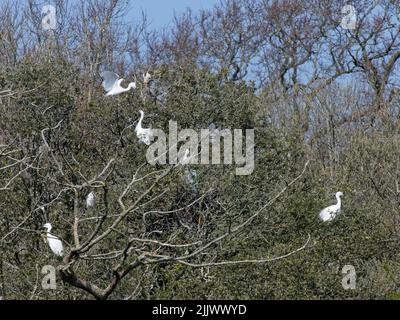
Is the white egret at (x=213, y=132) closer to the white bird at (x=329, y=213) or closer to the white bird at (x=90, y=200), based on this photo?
the white bird at (x=329, y=213)

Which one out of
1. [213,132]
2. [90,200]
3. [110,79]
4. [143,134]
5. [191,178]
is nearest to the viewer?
[90,200]

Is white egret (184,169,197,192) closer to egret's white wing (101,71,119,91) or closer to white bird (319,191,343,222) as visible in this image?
egret's white wing (101,71,119,91)

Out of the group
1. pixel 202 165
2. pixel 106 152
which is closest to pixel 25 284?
pixel 202 165

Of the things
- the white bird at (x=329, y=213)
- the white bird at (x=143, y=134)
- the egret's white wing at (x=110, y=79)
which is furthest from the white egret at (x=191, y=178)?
the white bird at (x=329, y=213)

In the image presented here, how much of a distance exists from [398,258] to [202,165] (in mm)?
3417

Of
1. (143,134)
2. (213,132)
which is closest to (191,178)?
(143,134)

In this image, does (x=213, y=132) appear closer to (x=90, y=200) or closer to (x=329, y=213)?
(x=329, y=213)

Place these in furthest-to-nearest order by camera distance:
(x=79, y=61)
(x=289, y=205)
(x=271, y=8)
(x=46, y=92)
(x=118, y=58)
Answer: (x=271, y=8) → (x=118, y=58) → (x=79, y=61) → (x=46, y=92) → (x=289, y=205)

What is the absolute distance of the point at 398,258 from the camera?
17.6 metres

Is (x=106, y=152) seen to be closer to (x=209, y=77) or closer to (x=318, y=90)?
(x=209, y=77)

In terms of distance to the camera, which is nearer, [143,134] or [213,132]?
[143,134]

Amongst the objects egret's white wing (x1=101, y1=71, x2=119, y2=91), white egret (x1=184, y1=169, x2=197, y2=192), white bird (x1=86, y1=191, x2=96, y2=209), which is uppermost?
egret's white wing (x1=101, y1=71, x2=119, y2=91)

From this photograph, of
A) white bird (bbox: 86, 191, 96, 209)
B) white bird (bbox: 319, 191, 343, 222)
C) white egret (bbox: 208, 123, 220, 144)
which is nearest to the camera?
white bird (bbox: 86, 191, 96, 209)

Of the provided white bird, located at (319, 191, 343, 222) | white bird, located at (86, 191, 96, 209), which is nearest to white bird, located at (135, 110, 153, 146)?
white bird, located at (86, 191, 96, 209)
